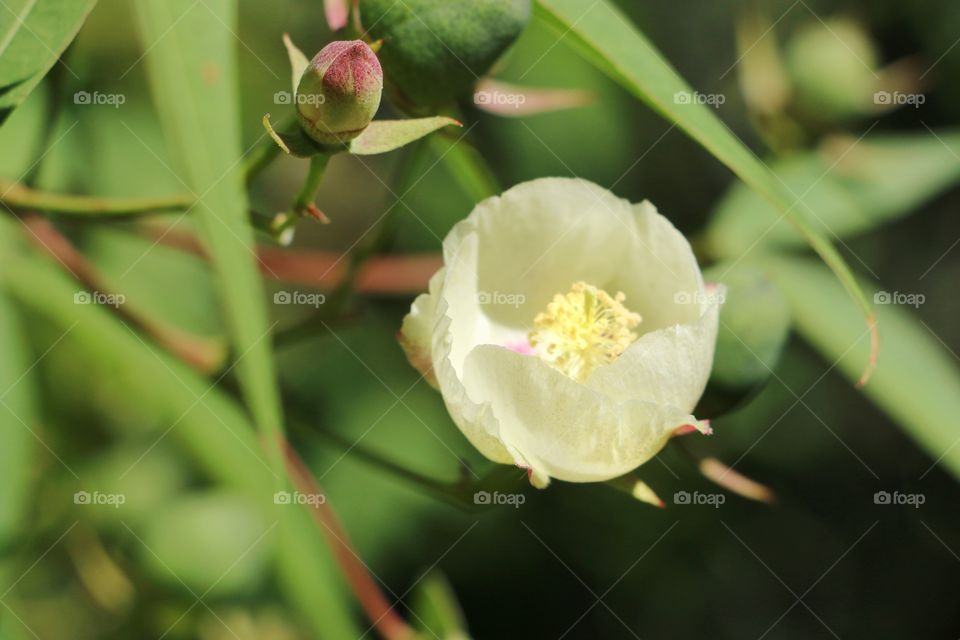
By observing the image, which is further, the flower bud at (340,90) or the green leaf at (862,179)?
the green leaf at (862,179)

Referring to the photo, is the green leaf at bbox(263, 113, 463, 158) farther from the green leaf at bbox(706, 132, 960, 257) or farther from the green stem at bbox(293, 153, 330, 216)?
the green leaf at bbox(706, 132, 960, 257)

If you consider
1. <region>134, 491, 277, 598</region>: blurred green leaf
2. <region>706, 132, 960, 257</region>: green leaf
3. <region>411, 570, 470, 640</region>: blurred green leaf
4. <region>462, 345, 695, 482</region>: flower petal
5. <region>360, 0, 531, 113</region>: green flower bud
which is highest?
<region>706, 132, 960, 257</region>: green leaf

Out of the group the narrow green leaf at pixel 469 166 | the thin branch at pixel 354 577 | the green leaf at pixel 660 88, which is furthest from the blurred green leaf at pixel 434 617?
the green leaf at pixel 660 88

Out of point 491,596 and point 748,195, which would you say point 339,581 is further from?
point 748,195

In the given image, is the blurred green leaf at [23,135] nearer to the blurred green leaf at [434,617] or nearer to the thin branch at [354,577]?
the thin branch at [354,577]

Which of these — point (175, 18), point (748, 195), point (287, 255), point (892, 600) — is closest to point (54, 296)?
point (287, 255)

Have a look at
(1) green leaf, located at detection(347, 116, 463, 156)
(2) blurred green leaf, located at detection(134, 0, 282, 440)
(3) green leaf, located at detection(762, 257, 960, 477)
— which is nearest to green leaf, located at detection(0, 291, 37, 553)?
(2) blurred green leaf, located at detection(134, 0, 282, 440)
